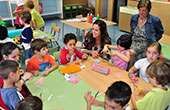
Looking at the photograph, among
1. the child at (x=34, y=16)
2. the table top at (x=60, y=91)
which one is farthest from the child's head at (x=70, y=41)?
the child at (x=34, y=16)

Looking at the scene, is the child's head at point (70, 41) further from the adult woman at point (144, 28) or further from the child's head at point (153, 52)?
the adult woman at point (144, 28)

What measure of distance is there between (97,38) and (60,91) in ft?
4.64

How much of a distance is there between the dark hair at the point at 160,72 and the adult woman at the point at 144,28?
1547 millimetres

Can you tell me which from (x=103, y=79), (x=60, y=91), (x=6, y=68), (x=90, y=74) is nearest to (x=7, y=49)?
(x=6, y=68)

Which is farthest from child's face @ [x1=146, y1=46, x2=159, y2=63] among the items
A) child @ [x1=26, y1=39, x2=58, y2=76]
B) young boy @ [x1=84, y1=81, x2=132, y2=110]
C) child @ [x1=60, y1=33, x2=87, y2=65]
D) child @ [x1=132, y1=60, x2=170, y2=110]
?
child @ [x1=26, y1=39, x2=58, y2=76]

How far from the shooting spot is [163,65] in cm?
151

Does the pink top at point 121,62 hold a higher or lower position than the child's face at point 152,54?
lower

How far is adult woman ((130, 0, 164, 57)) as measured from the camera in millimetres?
2854

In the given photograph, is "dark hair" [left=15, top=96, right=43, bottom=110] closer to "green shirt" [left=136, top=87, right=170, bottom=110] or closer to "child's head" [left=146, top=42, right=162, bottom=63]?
"green shirt" [left=136, top=87, right=170, bottom=110]

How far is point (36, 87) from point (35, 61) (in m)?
0.60

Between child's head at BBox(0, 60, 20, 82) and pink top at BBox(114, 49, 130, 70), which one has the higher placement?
child's head at BBox(0, 60, 20, 82)

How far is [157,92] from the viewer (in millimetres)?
1385

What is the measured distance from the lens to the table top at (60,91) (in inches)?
→ 60.9

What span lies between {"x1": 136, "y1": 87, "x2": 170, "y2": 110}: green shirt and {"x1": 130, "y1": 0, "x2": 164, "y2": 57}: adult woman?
1.70 metres
